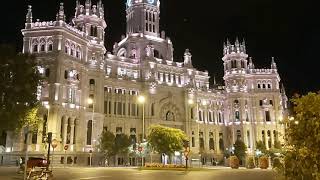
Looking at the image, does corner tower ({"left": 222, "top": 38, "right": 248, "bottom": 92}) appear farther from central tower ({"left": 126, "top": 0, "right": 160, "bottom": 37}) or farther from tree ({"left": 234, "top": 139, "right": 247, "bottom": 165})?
central tower ({"left": 126, "top": 0, "right": 160, "bottom": 37})

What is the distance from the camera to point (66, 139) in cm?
7056

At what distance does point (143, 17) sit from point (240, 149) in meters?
45.7

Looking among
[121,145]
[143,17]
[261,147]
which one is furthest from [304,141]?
[143,17]

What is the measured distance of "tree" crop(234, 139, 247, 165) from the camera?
3729 inches

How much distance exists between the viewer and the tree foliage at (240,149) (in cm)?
9472

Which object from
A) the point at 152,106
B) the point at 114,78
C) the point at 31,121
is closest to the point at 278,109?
the point at 152,106

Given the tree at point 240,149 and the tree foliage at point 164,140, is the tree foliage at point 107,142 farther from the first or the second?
the tree at point 240,149

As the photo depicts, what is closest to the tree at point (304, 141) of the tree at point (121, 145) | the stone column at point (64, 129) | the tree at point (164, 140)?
the tree at point (164, 140)

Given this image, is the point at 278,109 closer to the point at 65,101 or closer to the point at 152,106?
the point at 152,106

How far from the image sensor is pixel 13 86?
3756 centimetres

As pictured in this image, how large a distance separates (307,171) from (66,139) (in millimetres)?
60062

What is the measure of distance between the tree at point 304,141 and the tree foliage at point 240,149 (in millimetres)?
79458

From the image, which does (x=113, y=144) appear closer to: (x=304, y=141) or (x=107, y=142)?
(x=107, y=142)

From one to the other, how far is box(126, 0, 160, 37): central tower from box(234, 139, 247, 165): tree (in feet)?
126
